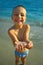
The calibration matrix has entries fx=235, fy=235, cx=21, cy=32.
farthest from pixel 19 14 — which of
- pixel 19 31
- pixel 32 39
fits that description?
pixel 32 39

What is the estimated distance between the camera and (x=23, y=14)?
1.76 metres

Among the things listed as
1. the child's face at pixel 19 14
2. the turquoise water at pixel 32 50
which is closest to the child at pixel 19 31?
the child's face at pixel 19 14

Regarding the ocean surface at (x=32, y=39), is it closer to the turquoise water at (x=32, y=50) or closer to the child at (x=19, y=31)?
the turquoise water at (x=32, y=50)

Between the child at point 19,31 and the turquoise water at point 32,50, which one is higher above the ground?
the child at point 19,31

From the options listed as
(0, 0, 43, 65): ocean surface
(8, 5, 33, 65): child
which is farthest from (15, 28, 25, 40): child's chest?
(0, 0, 43, 65): ocean surface

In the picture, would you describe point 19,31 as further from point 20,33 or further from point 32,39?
point 32,39

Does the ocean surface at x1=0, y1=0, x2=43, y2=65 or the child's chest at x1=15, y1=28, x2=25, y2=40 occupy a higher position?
the child's chest at x1=15, y1=28, x2=25, y2=40

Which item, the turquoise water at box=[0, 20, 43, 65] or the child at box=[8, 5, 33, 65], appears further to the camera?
the turquoise water at box=[0, 20, 43, 65]

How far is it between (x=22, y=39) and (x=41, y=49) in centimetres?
89

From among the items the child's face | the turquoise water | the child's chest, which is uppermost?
the child's face

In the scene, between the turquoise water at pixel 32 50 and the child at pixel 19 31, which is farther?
the turquoise water at pixel 32 50

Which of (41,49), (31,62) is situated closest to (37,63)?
(31,62)

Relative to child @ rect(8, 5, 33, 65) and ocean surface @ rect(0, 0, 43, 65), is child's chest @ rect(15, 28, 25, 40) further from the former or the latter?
ocean surface @ rect(0, 0, 43, 65)

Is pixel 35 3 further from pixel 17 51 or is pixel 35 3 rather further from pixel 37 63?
pixel 17 51
